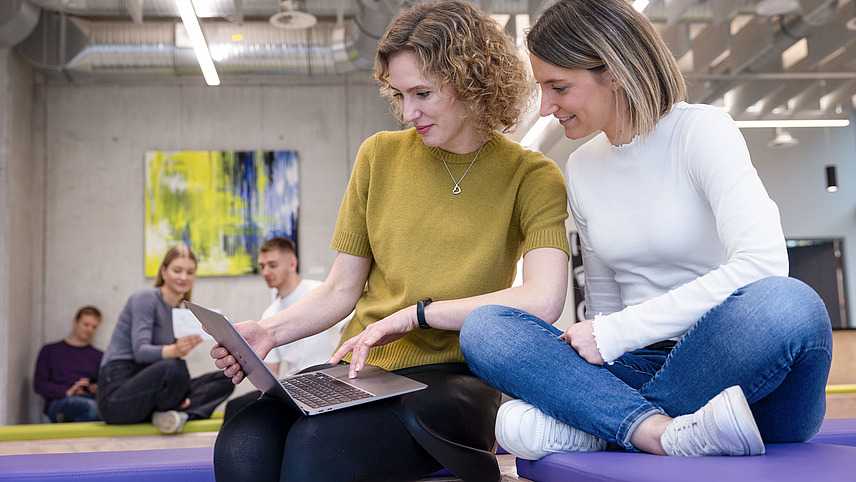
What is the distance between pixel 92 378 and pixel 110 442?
284cm

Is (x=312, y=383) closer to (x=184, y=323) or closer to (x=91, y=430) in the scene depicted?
(x=184, y=323)

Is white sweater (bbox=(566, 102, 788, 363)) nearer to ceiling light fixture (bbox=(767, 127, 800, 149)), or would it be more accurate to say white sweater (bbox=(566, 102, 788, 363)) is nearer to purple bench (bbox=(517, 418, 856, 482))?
purple bench (bbox=(517, 418, 856, 482))

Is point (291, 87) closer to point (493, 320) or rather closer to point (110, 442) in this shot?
point (110, 442)

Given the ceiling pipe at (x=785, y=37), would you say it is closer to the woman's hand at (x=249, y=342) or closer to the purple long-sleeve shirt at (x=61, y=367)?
the woman's hand at (x=249, y=342)

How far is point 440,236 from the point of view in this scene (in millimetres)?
1497

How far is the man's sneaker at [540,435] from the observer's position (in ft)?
3.78

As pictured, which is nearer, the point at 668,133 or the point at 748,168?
the point at 748,168

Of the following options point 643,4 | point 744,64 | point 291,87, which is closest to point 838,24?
point 744,64

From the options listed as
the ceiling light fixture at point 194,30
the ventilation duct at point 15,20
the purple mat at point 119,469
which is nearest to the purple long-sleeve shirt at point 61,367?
the ventilation duct at point 15,20

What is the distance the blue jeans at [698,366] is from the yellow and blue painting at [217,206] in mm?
6372

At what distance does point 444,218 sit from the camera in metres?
1.51

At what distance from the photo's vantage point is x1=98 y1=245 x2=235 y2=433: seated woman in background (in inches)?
155

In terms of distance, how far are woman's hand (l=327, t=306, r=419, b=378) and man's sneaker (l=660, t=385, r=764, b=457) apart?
50cm

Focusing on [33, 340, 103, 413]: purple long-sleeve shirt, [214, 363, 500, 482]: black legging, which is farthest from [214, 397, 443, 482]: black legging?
[33, 340, 103, 413]: purple long-sleeve shirt
